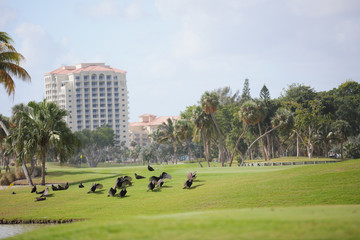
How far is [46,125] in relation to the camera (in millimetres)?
40438

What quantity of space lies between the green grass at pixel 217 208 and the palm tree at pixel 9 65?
888 cm

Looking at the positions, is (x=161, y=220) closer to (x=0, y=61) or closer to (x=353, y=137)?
(x=0, y=61)

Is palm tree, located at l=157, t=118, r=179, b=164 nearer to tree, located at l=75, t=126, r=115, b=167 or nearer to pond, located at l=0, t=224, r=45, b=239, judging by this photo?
tree, located at l=75, t=126, r=115, b=167

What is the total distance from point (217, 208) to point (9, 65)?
20766mm

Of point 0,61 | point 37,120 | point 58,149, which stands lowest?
point 58,149

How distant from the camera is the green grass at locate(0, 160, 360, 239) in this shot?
10797 mm

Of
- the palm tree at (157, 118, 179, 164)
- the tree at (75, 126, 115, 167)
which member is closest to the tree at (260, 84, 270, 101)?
the palm tree at (157, 118, 179, 164)

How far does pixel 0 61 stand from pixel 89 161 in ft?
374

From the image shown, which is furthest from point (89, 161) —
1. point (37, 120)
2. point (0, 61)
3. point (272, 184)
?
point (272, 184)

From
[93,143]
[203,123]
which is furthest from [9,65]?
[93,143]

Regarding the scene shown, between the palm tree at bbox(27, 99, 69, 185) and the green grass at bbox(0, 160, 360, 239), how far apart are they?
5292mm

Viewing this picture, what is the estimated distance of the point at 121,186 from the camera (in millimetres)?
33375

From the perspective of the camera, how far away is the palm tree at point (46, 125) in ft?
131

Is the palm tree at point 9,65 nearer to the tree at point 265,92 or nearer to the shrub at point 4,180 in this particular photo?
the shrub at point 4,180
